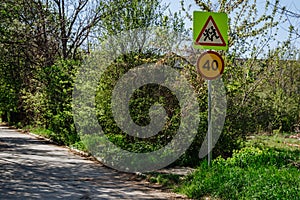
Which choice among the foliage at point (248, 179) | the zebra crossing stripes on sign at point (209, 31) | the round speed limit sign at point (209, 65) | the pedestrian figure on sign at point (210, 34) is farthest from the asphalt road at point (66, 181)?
the pedestrian figure on sign at point (210, 34)

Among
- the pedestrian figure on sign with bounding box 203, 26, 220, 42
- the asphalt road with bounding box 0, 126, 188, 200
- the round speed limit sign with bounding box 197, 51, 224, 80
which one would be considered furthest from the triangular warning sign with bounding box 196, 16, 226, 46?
the asphalt road with bounding box 0, 126, 188, 200

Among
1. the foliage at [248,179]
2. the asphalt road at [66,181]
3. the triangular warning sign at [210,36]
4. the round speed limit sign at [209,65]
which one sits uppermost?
the triangular warning sign at [210,36]

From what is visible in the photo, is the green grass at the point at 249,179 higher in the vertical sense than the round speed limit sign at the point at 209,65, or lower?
lower

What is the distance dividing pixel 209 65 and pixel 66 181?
4.22 meters

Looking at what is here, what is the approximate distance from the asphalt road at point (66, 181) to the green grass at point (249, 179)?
0.64 meters

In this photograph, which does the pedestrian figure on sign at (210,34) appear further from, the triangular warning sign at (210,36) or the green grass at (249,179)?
the green grass at (249,179)

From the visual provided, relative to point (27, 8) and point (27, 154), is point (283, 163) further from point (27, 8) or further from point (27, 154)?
point (27, 8)

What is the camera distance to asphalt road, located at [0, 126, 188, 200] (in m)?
8.27

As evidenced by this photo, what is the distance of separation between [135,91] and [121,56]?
142cm

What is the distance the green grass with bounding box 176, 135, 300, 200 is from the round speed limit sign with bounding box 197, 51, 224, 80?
1813mm

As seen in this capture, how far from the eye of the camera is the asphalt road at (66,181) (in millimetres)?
8266

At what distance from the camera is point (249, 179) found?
7191 millimetres

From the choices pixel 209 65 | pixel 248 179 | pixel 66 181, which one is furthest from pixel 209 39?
pixel 66 181

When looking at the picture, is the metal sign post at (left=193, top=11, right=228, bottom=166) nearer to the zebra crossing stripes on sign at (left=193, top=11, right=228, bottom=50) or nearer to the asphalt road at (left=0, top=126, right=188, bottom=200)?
the zebra crossing stripes on sign at (left=193, top=11, right=228, bottom=50)
